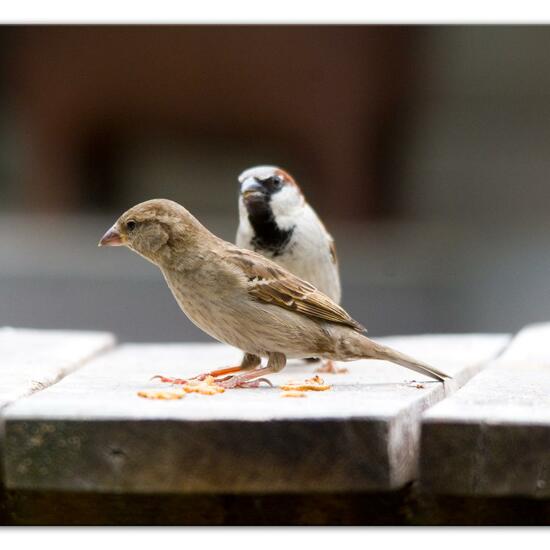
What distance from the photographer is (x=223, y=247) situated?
152 inches

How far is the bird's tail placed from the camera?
150 inches

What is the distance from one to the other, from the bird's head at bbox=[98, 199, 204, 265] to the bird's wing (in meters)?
0.15

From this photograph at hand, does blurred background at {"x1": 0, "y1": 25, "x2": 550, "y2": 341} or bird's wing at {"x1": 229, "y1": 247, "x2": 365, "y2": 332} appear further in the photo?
blurred background at {"x1": 0, "y1": 25, "x2": 550, "y2": 341}

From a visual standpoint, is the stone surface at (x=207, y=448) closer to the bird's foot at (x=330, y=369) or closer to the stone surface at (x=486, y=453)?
the stone surface at (x=486, y=453)

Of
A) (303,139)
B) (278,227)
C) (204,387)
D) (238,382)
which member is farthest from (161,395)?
(303,139)

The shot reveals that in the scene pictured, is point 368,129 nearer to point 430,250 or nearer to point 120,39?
point 430,250

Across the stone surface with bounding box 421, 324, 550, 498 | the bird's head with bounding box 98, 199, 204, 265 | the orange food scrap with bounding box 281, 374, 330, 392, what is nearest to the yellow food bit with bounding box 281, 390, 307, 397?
the orange food scrap with bounding box 281, 374, 330, 392

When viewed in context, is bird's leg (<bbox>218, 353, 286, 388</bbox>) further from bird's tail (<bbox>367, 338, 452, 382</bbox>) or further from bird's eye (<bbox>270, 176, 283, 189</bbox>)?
bird's eye (<bbox>270, 176, 283, 189</bbox>)

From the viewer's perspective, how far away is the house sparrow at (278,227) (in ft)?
14.3

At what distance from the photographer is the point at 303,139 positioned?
9781 mm

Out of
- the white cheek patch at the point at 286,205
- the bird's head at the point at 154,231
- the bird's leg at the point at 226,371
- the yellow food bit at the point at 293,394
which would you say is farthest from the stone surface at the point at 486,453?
the white cheek patch at the point at 286,205

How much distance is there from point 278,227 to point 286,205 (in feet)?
0.25

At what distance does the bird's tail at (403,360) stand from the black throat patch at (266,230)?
0.65 metres

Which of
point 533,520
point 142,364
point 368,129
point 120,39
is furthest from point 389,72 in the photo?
point 533,520
